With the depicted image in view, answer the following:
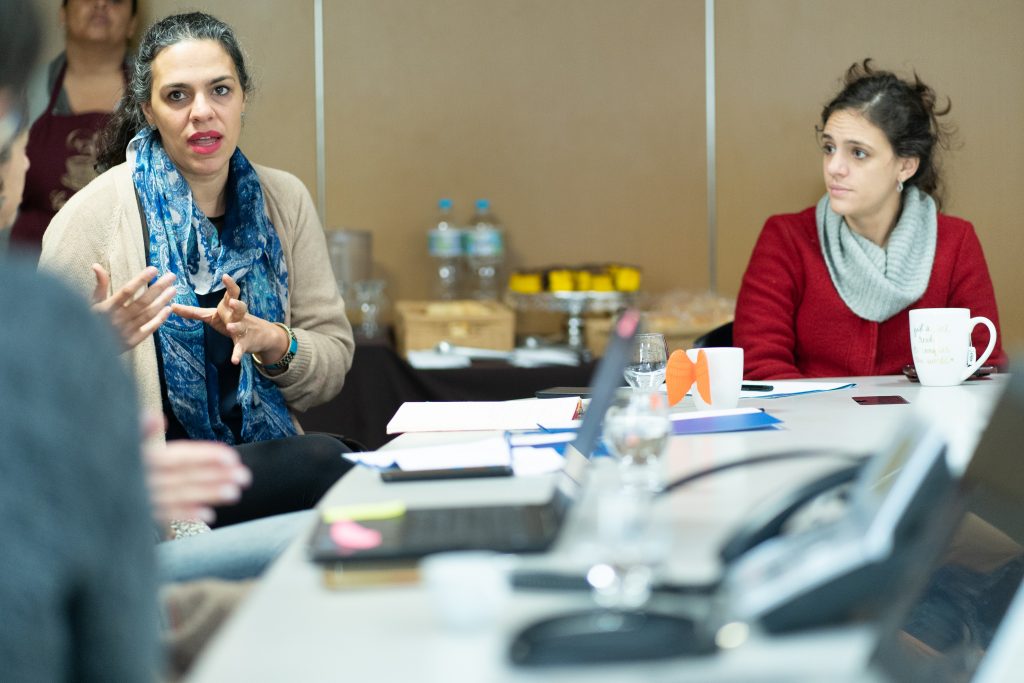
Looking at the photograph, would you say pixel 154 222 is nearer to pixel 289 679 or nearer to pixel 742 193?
pixel 289 679

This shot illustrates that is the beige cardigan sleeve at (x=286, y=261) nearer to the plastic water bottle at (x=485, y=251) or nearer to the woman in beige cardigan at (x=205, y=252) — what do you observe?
the woman in beige cardigan at (x=205, y=252)

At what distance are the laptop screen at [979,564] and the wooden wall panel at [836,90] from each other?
2.89 meters

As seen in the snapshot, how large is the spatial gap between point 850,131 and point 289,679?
2365mm

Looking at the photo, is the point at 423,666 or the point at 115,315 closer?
the point at 423,666

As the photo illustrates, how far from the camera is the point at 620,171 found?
4.32m

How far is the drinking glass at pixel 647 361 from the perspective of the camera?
5.90 feet

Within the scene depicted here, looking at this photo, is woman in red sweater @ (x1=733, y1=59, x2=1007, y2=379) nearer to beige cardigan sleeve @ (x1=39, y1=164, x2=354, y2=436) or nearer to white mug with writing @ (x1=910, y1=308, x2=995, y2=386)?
white mug with writing @ (x1=910, y1=308, x2=995, y2=386)

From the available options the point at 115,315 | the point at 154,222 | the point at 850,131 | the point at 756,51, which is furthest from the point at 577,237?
the point at 115,315

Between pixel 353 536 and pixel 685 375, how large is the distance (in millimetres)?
965

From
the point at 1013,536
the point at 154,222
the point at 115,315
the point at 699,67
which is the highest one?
the point at 699,67

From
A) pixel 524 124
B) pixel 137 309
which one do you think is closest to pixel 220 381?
pixel 137 309

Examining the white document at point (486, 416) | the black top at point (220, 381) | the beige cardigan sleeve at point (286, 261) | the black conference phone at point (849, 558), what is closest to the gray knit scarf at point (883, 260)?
the white document at point (486, 416)

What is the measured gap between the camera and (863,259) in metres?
2.62

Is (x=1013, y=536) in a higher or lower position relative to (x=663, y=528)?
lower
